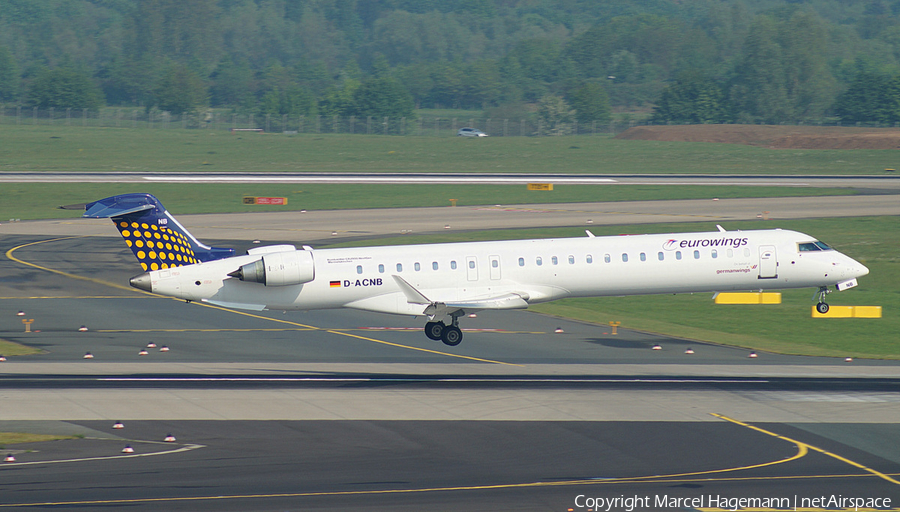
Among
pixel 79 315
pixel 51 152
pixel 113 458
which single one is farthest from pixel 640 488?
pixel 51 152

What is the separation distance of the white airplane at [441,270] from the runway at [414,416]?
232 centimetres

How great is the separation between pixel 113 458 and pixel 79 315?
24078mm

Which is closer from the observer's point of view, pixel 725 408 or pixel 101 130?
pixel 725 408

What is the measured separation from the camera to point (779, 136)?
14975 cm

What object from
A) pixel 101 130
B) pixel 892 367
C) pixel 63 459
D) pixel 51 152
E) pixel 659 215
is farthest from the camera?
pixel 101 130

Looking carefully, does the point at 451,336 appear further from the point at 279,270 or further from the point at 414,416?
the point at 414,416

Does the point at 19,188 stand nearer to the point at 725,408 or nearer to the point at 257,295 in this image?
the point at 257,295

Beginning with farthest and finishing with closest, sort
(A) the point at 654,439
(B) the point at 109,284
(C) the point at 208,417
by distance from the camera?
1. (B) the point at 109,284
2. (C) the point at 208,417
3. (A) the point at 654,439

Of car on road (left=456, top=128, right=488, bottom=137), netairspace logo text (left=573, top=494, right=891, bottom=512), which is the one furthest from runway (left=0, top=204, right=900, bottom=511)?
car on road (left=456, top=128, right=488, bottom=137)

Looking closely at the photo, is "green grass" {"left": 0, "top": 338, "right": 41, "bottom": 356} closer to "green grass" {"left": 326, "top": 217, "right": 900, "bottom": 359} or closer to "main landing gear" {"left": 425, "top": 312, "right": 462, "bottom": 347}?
"main landing gear" {"left": 425, "top": 312, "right": 462, "bottom": 347}

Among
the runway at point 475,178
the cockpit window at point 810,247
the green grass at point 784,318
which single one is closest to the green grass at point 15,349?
the green grass at point 784,318

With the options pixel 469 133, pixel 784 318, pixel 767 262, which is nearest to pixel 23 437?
pixel 767 262

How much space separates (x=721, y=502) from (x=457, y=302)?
1837 centimetres

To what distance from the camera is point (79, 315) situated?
48250 mm
